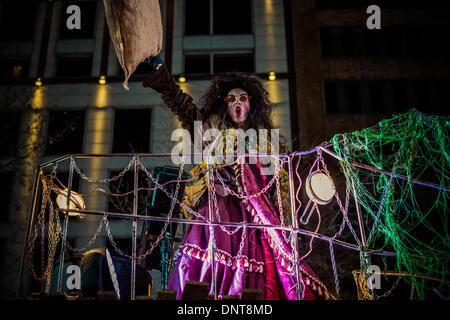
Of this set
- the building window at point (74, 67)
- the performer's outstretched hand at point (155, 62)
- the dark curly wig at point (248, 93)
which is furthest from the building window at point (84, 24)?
the performer's outstretched hand at point (155, 62)

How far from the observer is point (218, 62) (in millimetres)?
14930

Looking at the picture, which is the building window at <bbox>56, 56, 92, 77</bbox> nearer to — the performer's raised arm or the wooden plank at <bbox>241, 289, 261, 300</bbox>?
the performer's raised arm

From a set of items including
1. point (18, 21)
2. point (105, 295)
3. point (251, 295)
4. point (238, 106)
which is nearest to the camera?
point (251, 295)

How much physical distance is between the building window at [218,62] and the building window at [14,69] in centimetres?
640

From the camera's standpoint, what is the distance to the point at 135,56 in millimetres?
3211

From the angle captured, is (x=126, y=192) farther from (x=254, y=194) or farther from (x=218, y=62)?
(x=254, y=194)

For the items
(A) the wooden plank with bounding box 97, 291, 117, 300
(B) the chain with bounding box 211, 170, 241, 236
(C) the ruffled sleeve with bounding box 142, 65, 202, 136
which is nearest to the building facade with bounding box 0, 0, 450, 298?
(C) the ruffled sleeve with bounding box 142, 65, 202, 136

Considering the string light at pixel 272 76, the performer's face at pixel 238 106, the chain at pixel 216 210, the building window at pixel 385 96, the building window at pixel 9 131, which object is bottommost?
the chain at pixel 216 210

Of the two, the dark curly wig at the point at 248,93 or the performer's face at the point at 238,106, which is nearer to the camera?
the performer's face at the point at 238,106

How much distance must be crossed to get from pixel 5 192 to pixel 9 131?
225 cm

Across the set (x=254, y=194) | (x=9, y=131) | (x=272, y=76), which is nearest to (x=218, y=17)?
(x=272, y=76)

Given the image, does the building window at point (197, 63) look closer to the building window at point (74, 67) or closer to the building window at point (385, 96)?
the building window at point (74, 67)

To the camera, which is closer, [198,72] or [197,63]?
[198,72]

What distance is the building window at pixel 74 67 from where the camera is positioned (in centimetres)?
1491
